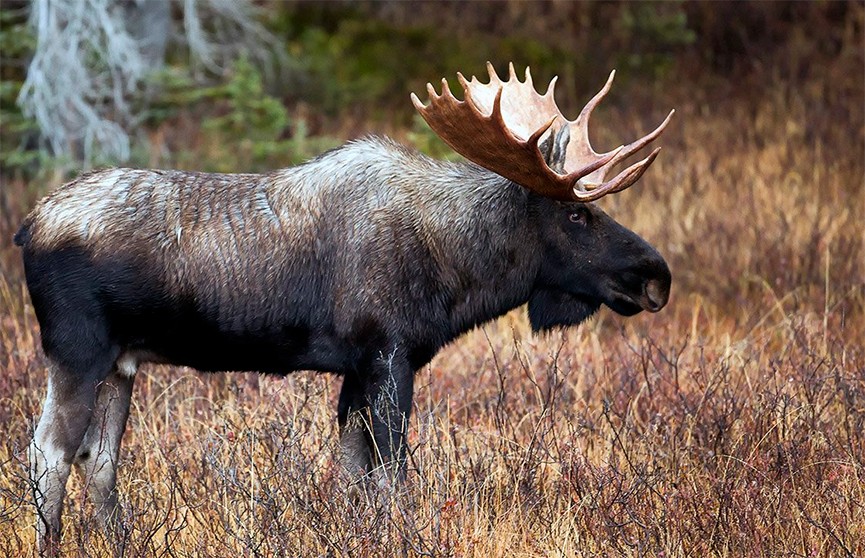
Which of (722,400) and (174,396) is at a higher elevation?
(722,400)

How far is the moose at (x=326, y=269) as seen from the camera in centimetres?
503

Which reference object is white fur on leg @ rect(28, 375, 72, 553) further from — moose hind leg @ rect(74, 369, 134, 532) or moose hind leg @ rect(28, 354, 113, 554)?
moose hind leg @ rect(74, 369, 134, 532)

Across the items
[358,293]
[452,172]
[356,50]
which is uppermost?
[452,172]

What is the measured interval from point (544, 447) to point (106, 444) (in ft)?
5.77

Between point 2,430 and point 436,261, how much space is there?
208 cm

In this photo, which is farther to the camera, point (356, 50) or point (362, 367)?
point (356, 50)

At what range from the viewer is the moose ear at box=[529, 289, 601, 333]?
5.55 metres

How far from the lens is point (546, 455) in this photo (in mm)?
5367

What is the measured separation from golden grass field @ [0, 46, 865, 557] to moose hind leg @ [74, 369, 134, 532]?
13 centimetres

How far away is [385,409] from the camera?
5.09 metres

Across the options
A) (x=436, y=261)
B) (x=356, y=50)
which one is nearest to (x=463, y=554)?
(x=436, y=261)

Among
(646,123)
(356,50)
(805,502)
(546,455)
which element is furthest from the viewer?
(356,50)

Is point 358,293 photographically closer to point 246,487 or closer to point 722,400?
point 246,487

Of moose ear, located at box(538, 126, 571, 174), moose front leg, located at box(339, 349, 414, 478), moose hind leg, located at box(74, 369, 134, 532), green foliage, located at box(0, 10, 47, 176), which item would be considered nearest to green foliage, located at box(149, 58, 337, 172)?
green foliage, located at box(0, 10, 47, 176)
